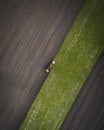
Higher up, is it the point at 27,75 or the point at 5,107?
the point at 27,75

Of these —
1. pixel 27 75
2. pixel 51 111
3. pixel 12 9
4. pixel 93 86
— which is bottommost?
pixel 51 111

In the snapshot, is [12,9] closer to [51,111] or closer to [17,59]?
[17,59]

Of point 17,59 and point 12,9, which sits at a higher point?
point 12,9

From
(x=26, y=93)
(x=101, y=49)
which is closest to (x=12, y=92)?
(x=26, y=93)

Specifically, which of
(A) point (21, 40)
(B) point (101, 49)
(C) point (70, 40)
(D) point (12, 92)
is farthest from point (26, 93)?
(B) point (101, 49)

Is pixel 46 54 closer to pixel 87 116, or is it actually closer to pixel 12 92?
pixel 12 92

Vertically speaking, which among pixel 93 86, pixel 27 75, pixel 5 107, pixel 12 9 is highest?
pixel 12 9
